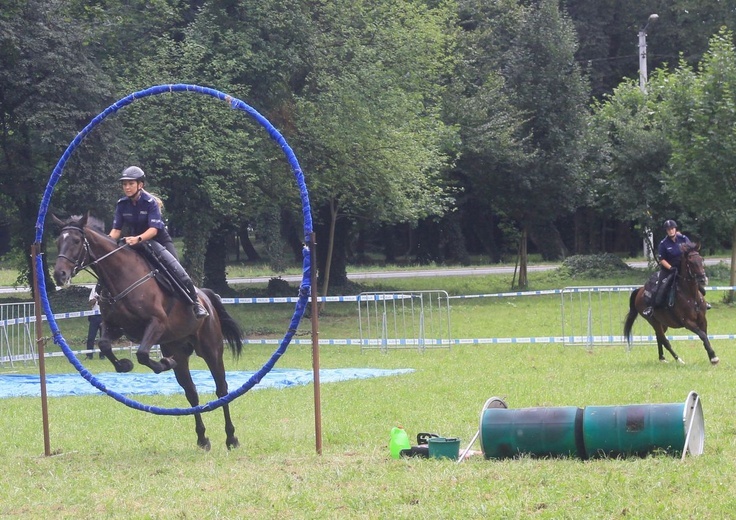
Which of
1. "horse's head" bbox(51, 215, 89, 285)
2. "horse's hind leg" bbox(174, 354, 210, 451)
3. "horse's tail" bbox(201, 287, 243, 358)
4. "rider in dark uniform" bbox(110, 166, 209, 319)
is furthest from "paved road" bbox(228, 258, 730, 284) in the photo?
"horse's head" bbox(51, 215, 89, 285)

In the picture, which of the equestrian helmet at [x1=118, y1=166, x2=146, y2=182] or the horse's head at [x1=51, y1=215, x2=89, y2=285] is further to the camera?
the equestrian helmet at [x1=118, y1=166, x2=146, y2=182]

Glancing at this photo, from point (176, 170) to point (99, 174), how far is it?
2.12m

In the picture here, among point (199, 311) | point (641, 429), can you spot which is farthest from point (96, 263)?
point (641, 429)

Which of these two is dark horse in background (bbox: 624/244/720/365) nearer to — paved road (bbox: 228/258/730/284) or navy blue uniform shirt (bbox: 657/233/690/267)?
navy blue uniform shirt (bbox: 657/233/690/267)

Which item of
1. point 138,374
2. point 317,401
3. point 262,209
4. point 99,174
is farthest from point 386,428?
point 262,209

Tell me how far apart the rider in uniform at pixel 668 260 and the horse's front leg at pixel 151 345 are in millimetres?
10035

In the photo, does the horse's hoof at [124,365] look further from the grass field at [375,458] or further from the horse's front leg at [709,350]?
the horse's front leg at [709,350]

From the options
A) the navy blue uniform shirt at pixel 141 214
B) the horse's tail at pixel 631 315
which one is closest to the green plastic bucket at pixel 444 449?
the navy blue uniform shirt at pixel 141 214

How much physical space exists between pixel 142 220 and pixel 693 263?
10.3 m

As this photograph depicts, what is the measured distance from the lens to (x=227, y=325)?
1291 cm

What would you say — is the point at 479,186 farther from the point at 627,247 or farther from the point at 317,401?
the point at 317,401

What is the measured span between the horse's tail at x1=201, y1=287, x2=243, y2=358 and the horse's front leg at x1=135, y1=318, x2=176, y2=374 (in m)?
1.21

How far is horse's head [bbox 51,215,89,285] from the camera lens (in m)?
10.6

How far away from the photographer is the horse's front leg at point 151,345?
1090 centimetres
